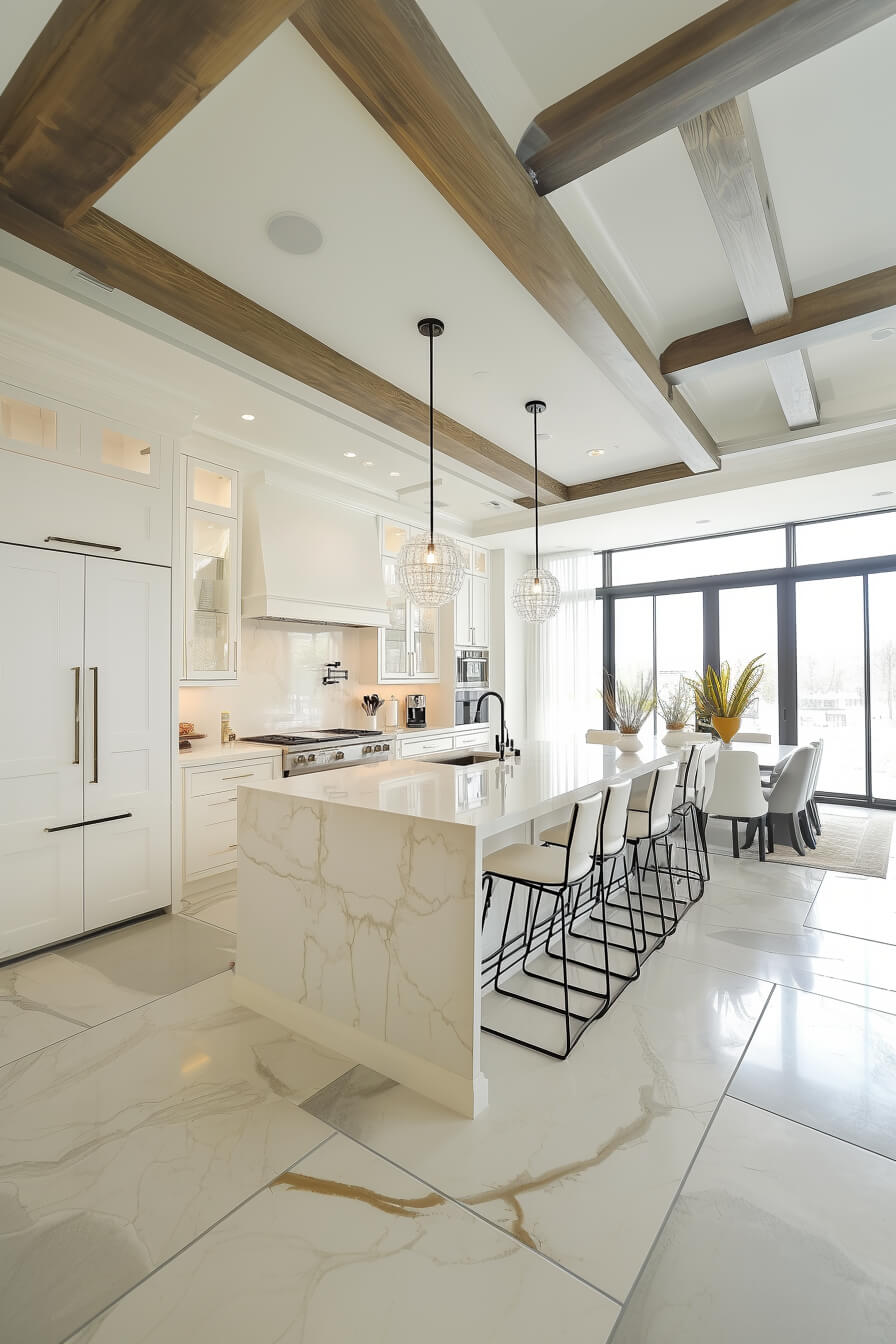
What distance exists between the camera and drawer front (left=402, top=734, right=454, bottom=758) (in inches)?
218

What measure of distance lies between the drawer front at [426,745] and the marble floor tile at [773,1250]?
3.71m

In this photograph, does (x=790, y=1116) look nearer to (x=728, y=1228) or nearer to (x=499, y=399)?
(x=728, y=1228)

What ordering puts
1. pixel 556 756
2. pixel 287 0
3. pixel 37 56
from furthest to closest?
pixel 556 756
pixel 37 56
pixel 287 0

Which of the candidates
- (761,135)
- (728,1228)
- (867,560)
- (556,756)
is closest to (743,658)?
(867,560)

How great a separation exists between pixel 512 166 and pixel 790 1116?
310 centimetres

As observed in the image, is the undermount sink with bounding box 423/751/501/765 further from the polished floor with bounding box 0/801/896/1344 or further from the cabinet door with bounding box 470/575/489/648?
the cabinet door with bounding box 470/575/489/648

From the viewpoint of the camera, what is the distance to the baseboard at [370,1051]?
197cm

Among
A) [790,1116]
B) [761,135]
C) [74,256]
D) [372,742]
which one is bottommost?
[790,1116]

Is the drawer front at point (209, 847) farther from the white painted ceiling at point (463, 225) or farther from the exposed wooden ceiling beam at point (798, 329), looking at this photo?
the exposed wooden ceiling beam at point (798, 329)

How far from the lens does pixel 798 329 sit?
2965 millimetres

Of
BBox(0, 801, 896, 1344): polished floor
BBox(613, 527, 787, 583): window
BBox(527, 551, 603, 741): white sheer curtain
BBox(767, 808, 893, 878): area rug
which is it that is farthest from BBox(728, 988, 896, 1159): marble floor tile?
BBox(613, 527, 787, 583): window

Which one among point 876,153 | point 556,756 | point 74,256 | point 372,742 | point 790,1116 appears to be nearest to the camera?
point 790,1116

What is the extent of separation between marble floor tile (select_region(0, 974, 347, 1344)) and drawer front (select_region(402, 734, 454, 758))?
3.06 meters

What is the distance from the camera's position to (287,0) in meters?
1.36
